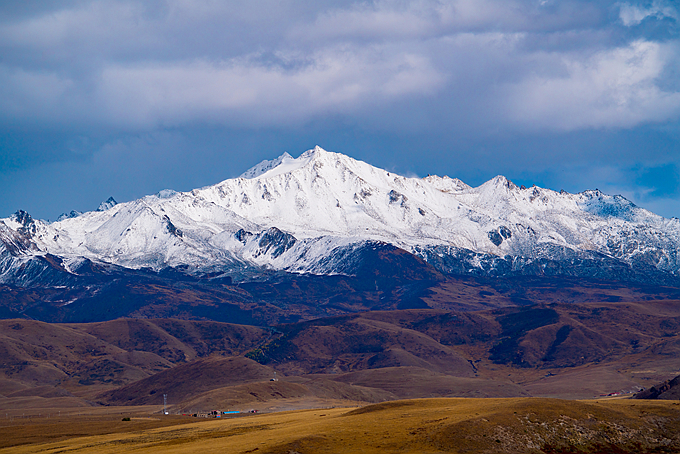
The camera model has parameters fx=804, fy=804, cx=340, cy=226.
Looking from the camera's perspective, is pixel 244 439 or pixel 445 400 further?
pixel 445 400

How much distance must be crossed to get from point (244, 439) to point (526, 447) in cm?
4647

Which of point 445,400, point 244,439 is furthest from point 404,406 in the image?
point 244,439

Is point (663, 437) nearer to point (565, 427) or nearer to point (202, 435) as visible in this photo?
point (565, 427)

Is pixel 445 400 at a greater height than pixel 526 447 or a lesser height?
greater

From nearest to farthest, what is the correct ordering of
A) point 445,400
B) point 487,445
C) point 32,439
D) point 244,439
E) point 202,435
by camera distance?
point 487,445, point 244,439, point 202,435, point 445,400, point 32,439

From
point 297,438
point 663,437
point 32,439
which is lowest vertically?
point 663,437

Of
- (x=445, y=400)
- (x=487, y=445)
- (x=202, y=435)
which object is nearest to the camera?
(x=487, y=445)

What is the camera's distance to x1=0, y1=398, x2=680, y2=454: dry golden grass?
119312mm

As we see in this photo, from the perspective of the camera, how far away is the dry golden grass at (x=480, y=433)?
391 feet

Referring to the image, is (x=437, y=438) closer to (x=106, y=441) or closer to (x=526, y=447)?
(x=526, y=447)

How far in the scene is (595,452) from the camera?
122 meters

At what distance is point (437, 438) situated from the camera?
12062 cm

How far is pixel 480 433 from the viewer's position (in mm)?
121125

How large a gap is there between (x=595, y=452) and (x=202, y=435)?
7254 cm
